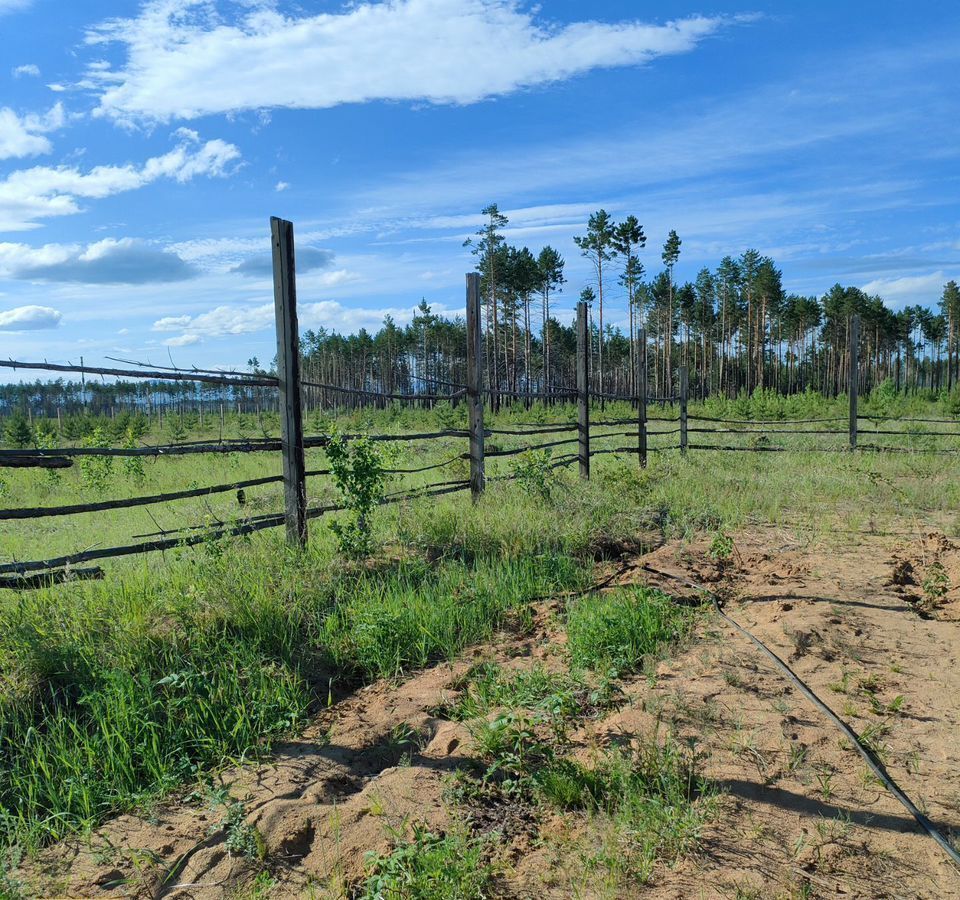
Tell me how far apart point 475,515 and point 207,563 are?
2.61m

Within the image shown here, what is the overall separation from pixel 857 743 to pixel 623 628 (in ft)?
4.47

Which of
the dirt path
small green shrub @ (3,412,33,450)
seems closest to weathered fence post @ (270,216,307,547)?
the dirt path

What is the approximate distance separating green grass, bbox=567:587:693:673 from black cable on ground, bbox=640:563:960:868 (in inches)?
13.8

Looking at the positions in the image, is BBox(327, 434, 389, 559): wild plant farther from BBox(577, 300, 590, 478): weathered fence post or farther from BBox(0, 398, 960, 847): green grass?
BBox(577, 300, 590, 478): weathered fence post

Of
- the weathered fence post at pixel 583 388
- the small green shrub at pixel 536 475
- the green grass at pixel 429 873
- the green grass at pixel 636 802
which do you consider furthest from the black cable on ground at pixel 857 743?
the weathered fence post at pixel 583 388

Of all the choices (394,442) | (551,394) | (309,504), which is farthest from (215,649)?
(551,394)

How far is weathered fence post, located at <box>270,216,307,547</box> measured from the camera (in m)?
5.31

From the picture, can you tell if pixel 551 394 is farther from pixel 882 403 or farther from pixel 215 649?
pixel 882 403

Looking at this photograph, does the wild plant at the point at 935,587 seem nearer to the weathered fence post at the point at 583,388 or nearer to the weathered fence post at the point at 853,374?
the weathered fence post at the point at 583,388

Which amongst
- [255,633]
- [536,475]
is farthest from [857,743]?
[536,475]

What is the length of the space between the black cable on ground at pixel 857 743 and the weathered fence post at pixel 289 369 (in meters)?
3.10

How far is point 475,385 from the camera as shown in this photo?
293 inches

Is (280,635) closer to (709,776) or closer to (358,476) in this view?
(358,476)

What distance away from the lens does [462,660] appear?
406 centimetres
